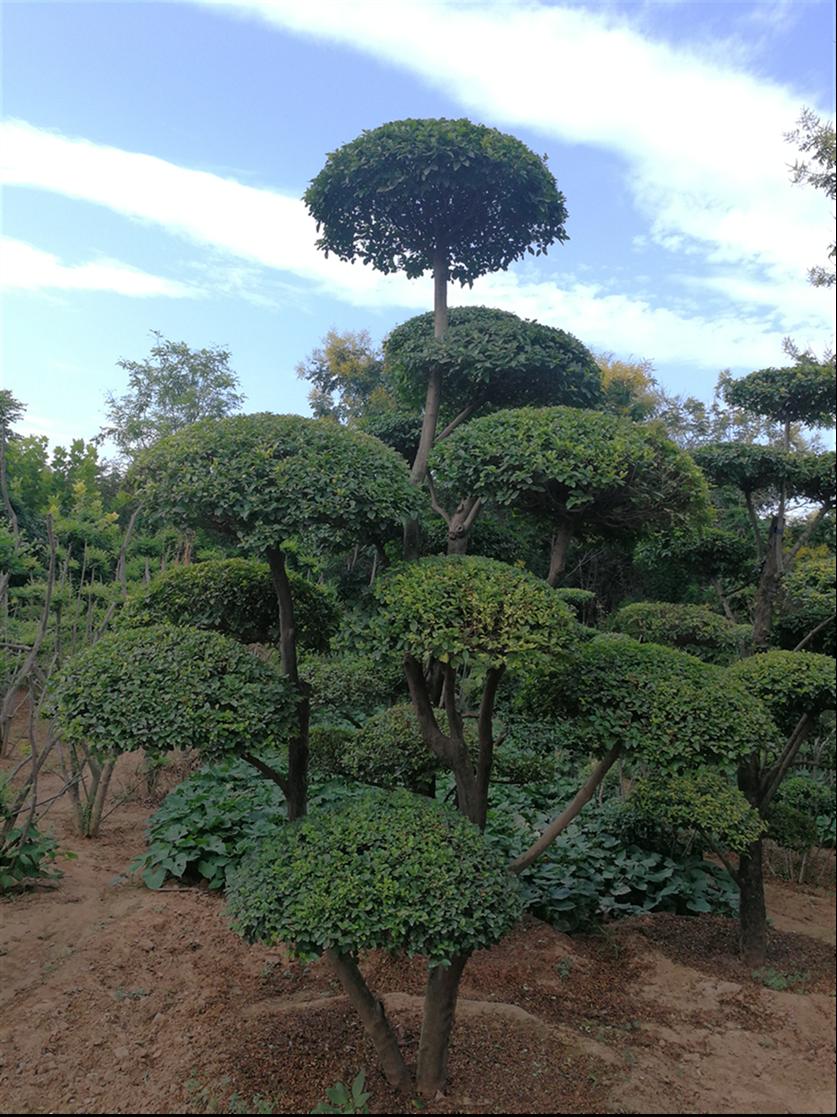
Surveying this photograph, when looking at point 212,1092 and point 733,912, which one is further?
point 733,912

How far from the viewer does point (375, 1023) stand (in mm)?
2406

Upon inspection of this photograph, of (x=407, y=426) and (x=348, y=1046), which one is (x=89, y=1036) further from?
(x=407, y=426)

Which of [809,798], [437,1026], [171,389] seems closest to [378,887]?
[437,1026]

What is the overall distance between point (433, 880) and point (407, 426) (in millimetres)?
2939

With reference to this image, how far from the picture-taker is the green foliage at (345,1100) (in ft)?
7.17

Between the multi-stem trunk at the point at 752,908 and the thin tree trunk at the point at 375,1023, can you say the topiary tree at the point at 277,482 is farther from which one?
the multi-stem trunk at the point at 752,908

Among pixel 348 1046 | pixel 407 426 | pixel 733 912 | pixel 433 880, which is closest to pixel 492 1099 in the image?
pixel 348 1046

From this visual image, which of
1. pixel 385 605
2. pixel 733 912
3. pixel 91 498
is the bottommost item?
pixel 733 912

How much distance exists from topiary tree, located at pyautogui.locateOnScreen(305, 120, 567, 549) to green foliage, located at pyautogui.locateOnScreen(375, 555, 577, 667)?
0.77 meters

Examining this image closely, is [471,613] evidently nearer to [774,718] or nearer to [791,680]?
[791,680]

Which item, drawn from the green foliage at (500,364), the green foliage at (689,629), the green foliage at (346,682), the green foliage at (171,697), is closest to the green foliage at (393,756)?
the green foliage at (346,682)

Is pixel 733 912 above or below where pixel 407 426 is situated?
below

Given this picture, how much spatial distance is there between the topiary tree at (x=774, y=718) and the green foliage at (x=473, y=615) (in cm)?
127

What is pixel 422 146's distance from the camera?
124 inches
